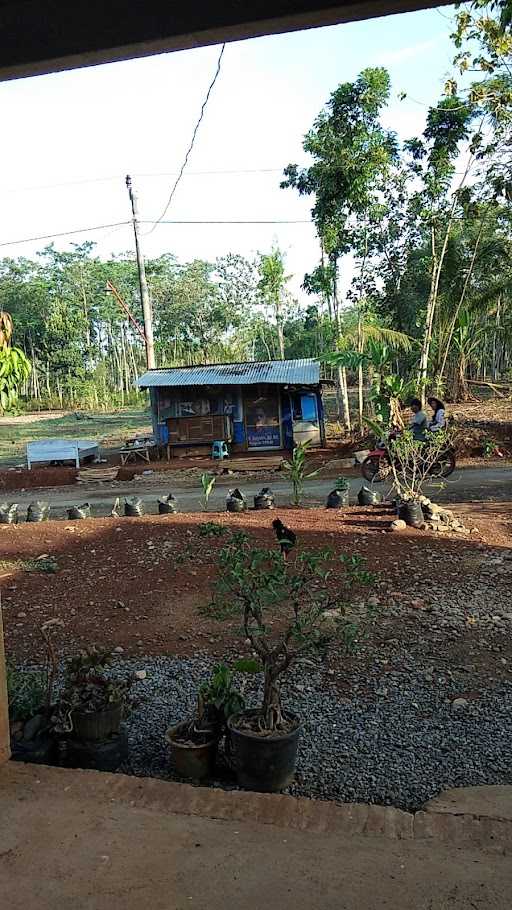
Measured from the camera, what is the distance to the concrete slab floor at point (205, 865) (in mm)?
2068

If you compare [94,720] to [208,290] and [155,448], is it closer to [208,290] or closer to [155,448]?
[155,448]

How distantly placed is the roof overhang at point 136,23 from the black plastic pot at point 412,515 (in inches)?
268

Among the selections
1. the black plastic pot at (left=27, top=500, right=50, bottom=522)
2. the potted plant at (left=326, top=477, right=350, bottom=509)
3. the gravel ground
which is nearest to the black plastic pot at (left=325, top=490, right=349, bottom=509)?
the potted plant at (left=326, top=477, right=350, bottom=509)

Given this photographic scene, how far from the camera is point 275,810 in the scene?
2625 millimetres

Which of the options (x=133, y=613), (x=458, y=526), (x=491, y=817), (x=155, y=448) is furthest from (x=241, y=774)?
(x=155, y=448)

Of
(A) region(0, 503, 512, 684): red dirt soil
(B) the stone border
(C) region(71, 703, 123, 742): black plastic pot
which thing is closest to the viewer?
(B) the stone border

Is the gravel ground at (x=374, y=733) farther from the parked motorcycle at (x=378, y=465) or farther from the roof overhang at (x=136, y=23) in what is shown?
the parked motorcycle at (x=378, y=465)

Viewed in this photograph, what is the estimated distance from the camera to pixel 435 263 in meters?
16.4

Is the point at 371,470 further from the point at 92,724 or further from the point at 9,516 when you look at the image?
the point at 92,724

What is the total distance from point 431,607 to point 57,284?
40.5 metres

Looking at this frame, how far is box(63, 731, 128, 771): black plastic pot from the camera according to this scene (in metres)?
3.22

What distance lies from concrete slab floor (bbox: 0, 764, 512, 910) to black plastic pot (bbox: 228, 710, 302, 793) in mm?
355

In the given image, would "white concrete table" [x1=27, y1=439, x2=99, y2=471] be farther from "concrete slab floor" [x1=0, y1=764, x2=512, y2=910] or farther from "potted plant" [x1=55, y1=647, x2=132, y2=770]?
"concrete slab floor" [x1=0, y1=764, x2=512, y2=910]

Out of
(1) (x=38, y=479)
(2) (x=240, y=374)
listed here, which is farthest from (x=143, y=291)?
(1) (x=38, y=479)
